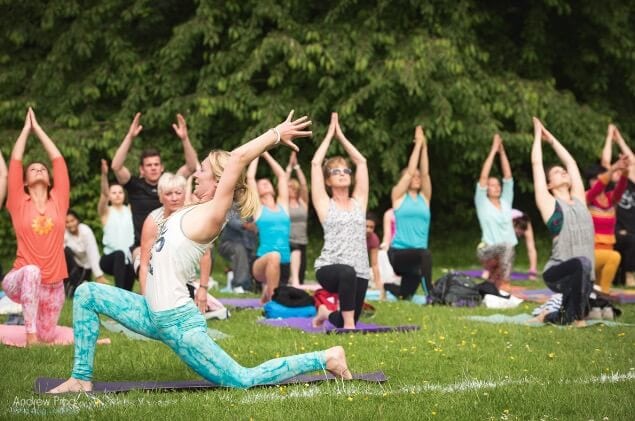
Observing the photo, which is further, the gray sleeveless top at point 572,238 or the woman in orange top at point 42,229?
the gray sleeveless top at point 572,238

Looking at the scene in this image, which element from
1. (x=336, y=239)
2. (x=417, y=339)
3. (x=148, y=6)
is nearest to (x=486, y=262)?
(x=336, y=239)

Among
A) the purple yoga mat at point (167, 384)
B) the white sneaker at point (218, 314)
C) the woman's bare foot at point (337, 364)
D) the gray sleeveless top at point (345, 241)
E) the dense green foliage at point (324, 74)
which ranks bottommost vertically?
the white sneaker at point (218, 314)

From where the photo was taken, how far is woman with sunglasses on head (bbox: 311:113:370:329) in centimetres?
1047

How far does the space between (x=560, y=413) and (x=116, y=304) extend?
9.66ft

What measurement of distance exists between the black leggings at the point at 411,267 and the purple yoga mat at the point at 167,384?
22.9ft

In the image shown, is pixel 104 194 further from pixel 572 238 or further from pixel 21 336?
pixel 572 238

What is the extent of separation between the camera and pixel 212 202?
22.0 ft

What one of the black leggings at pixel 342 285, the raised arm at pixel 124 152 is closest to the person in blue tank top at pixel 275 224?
the raised arm at pixel 124 152

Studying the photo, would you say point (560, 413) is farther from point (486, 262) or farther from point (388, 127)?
point (388, 127)

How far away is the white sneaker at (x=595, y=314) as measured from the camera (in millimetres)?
11125

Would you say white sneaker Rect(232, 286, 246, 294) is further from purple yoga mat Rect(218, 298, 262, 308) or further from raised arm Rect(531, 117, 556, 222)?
raised arm Rect(531, 117, 556, 222)

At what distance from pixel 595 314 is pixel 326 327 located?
2945 mm

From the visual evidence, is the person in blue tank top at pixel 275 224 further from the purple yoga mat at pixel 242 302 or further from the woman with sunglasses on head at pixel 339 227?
the woman with sunglasses on head at pixel 339 227

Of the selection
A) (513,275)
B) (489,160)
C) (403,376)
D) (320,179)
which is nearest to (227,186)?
(403,376)
